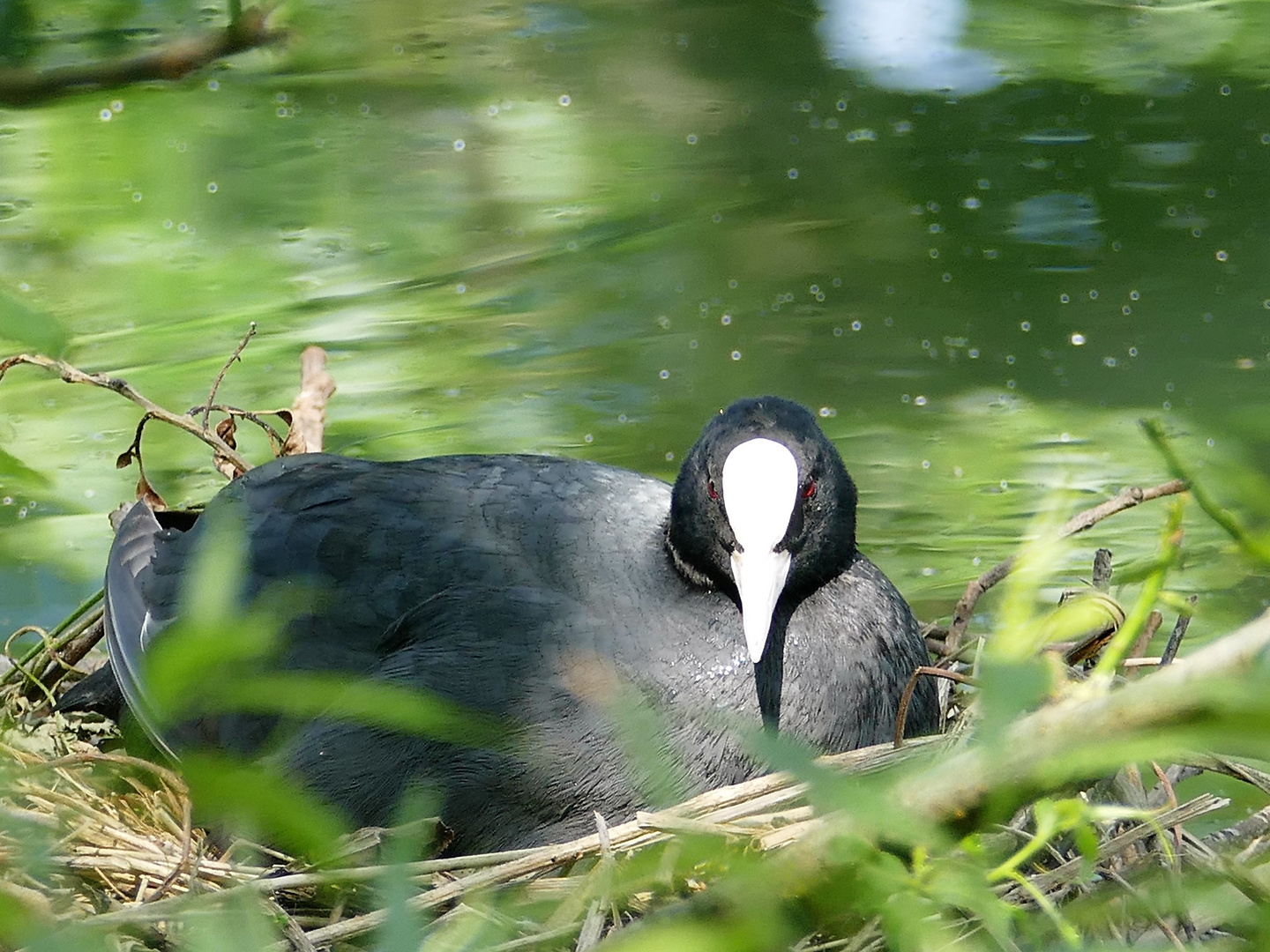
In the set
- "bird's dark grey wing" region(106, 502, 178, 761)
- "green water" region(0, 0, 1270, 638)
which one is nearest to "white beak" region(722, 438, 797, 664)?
"bird's dark grey wing" region(106, 502, 178, 761)

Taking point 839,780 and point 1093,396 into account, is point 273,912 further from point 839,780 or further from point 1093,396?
point 1093,396

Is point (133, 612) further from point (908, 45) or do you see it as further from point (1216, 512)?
point (908, 45)

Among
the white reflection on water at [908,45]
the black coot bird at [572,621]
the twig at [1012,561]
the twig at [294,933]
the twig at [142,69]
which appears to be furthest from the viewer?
the white reflection on water at [908,45]

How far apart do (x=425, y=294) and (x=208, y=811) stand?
13.0 ft

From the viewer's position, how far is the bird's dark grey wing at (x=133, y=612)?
239cm

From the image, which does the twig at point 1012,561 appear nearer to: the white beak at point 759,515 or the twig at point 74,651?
the white beak at point 759,515

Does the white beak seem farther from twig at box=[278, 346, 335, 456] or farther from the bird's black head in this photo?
twig at box=[278, 346, 335, 456]

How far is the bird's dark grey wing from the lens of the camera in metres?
2.39

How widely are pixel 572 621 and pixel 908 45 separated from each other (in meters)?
4.67

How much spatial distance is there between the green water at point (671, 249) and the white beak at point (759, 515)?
138 centimetres

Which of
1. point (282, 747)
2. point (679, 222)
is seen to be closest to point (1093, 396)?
→ point (679, 222)

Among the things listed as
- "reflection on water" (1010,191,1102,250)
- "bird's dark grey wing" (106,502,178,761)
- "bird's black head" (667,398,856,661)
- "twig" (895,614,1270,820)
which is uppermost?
"twig" (895,614,1270,820)

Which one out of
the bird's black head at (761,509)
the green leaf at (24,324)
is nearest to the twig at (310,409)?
the bird's black head at (761,509)

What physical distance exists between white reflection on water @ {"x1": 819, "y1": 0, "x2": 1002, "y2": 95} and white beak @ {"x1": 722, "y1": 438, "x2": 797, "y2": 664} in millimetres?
4075
